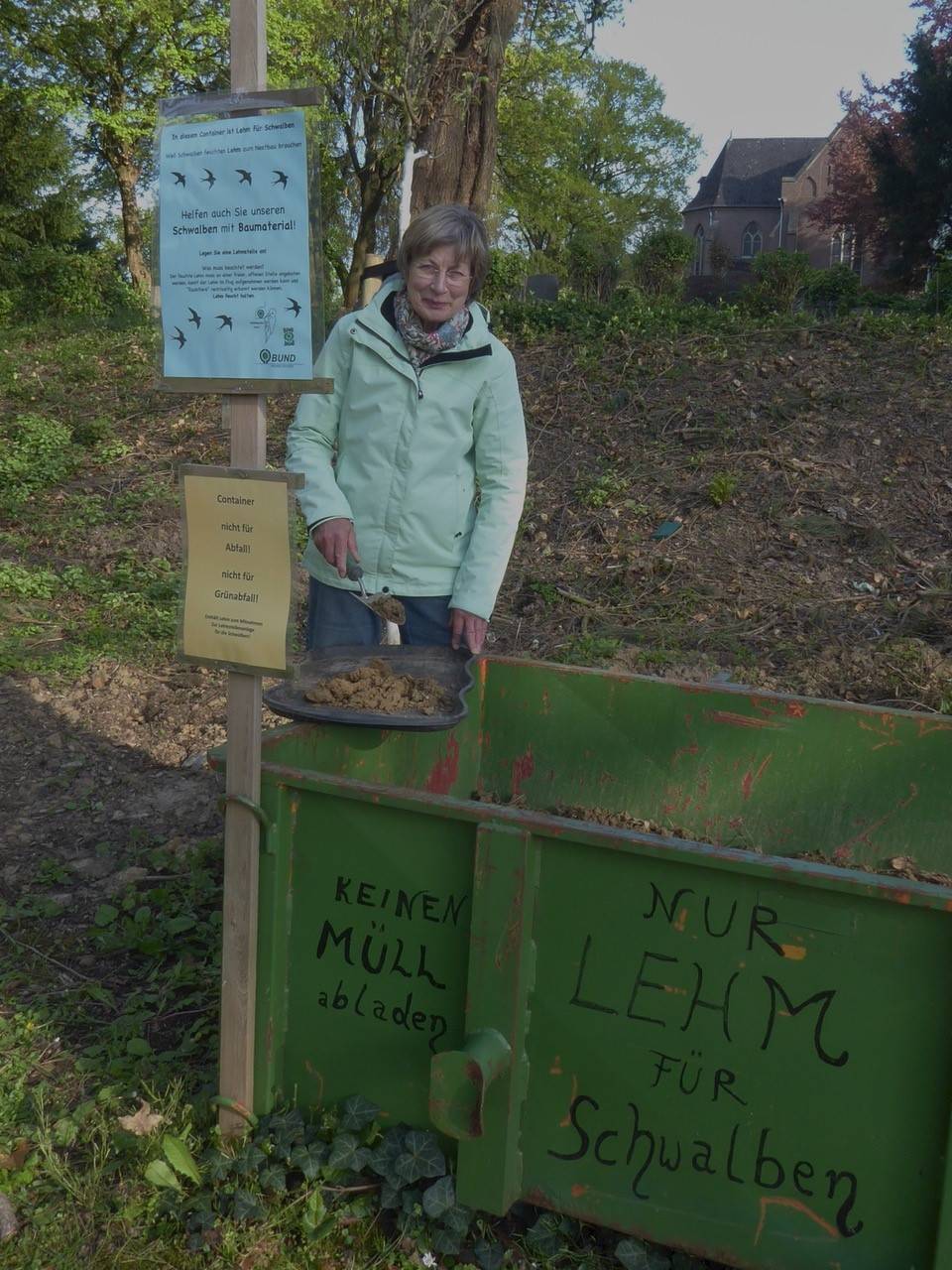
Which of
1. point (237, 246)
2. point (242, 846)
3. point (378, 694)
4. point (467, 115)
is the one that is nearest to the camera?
point (237, 246)

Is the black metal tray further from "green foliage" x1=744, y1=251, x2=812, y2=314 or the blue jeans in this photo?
"green foliage" x1=744, y1=251, x2=812, y2=314

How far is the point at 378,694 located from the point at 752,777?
3.90ft

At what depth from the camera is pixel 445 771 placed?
3250 mm

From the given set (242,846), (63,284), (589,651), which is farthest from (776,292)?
(63,284)

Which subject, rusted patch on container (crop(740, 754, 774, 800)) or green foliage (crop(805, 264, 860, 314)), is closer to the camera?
rusted patch on container (crop(740, 754, 774, 800))

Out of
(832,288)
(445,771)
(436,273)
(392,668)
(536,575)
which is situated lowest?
(536,575)

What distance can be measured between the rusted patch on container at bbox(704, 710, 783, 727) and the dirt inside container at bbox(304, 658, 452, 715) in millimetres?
881

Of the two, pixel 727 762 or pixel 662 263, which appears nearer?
pixel 727 762

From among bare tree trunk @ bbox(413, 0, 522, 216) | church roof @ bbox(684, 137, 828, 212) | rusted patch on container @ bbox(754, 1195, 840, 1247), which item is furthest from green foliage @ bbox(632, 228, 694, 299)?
church roof @ bbox(684, 137, 828, 212)

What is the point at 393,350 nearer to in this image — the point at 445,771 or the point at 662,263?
the point at 445,771

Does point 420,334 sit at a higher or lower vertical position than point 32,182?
lower

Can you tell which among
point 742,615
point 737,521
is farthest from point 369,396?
point 737,521

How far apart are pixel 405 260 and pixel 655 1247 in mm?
2393

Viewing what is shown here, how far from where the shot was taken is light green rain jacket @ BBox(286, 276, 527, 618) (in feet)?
9.93
